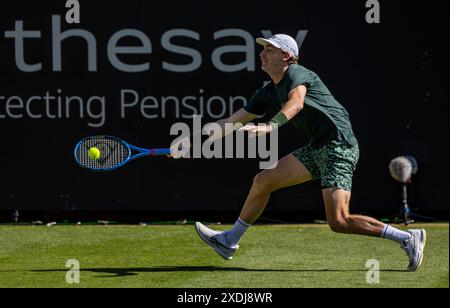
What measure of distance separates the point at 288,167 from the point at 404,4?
363cm

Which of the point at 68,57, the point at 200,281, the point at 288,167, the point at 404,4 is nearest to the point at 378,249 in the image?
the point at 288,167

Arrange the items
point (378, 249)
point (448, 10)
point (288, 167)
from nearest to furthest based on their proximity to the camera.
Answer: point (288, 167) → point (378, 249) → point (448, 10)

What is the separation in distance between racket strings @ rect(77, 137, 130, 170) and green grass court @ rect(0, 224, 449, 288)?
0.71 meters

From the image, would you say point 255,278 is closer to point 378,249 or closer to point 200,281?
point 200,281

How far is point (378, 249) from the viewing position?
8617mm

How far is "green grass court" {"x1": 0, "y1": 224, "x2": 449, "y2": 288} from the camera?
6902 mm

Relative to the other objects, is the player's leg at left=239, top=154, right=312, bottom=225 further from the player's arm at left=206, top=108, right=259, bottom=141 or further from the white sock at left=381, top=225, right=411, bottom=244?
the white sock at left=381, top=225, right=411, bottom=244

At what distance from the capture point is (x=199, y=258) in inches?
319

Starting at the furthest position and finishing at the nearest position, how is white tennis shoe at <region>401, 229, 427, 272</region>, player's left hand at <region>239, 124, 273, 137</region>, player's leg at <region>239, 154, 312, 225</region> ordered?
player's leg at <region>239, 154, 312, 225</region>, white tennis shoe at <region>401, 229, 427, 272</region>, player's left hand at <region>239, 124, 273, 137</region>

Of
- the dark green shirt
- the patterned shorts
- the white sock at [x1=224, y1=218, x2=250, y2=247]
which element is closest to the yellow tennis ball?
the white sock at [x1=224, y1=218, x2=250, y2=247]

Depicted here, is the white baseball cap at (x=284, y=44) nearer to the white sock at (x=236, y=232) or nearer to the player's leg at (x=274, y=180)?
the player's leg at (x=274, y=180)

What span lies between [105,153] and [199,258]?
1072 mm

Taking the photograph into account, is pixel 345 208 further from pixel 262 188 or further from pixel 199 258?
pixel 199 258

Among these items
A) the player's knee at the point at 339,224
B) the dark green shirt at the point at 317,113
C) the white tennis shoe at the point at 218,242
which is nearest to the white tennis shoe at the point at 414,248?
the player's knee at the point at 339,224
